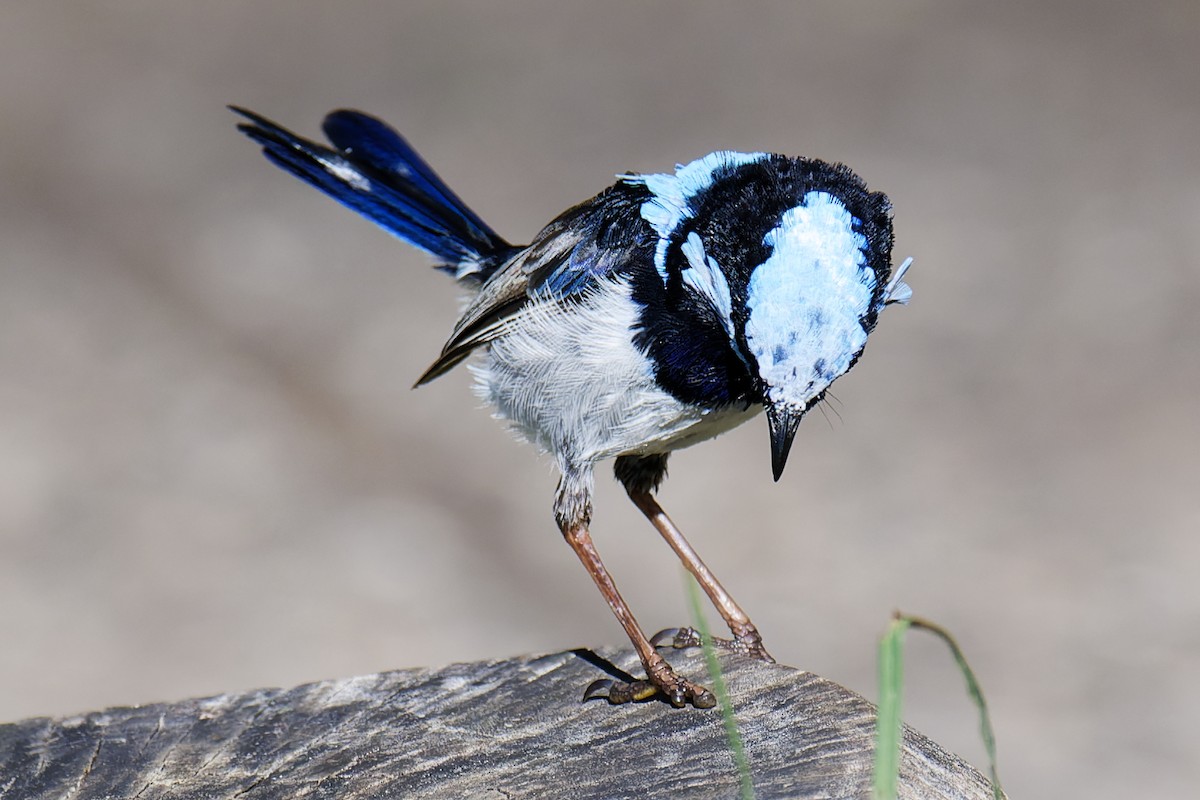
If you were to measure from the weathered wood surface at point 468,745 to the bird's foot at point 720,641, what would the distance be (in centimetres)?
38

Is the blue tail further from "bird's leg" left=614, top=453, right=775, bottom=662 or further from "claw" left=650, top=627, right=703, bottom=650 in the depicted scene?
"claw" left=650, top=627, right=703, bottom=650

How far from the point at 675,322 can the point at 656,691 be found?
0.92 metres

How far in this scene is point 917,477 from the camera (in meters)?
8.30

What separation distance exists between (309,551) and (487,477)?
43.6 inches

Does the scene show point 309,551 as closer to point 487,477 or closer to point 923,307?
point 487,477

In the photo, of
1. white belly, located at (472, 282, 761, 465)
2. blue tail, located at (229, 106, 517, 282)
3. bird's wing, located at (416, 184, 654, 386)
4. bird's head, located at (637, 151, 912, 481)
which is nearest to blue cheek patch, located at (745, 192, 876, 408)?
bird's head, located at (637, 151, 912, 481)

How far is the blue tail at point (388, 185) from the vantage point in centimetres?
518

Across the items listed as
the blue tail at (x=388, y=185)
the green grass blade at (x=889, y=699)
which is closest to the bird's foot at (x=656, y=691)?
the green grass blade at (x=889, y=699)

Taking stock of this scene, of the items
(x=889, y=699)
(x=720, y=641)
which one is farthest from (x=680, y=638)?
(x=889, y=699)

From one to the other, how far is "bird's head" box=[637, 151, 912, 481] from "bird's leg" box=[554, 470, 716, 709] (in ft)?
1.84

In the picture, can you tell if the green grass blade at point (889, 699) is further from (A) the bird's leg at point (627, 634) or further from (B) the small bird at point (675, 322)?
(A) the bird's leg at point (627, 634)

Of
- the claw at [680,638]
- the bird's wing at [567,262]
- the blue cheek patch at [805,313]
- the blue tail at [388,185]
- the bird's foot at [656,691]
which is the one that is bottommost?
the bird's foot at [656,691]

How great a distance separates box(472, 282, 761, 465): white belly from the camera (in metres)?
3.75

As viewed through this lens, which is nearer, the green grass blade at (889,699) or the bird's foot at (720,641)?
the green grass blade at (889,699)
